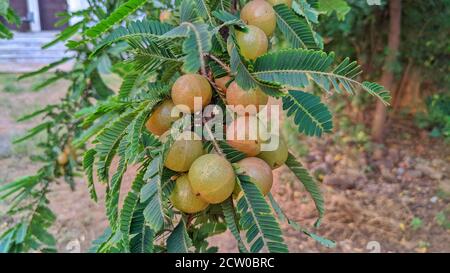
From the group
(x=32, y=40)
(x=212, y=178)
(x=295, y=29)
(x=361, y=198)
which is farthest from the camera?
(x=32, y=40)

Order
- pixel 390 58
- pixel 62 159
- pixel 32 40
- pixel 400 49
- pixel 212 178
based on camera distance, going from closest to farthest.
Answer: pixel 212 178 < pixel 62 159 < pixel 390 58 < pixel 400 49 < pixel 32 40

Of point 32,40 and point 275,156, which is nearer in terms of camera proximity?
point 275,156

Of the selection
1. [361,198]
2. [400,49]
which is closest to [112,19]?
[361,198]

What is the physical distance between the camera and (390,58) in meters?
3.29

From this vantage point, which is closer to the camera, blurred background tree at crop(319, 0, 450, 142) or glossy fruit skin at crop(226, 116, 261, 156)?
glossy fruit skin at crop(226, 116, 261, 156)

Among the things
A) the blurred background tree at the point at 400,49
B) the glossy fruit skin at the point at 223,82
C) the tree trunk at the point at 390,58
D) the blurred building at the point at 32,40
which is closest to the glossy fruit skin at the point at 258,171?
the glossy fruit skin at the point at 223,82

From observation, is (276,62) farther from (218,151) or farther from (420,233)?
(420,233)

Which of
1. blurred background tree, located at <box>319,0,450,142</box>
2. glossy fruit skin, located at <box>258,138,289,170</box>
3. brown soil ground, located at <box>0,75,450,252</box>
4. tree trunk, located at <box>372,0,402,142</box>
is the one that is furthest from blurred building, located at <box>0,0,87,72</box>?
glossy fruit skin, located at <box>258,138,289,170</box>

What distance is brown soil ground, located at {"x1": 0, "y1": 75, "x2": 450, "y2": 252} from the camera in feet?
8.52

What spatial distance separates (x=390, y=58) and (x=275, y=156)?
2963 millimetres

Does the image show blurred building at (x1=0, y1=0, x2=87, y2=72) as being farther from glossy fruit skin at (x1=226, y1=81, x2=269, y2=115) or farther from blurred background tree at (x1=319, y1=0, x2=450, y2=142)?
glossy fruit skin at (x1=226, y1=81, x2=269, y2=115)

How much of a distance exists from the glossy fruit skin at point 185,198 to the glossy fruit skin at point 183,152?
2 cm

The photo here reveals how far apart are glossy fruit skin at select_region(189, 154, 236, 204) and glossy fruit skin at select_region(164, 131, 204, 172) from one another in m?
0.01

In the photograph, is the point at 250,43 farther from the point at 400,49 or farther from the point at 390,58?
the point at 400,49
